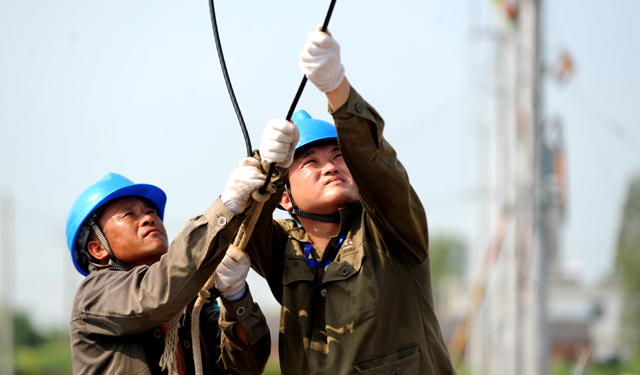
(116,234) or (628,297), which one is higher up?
(116,234)

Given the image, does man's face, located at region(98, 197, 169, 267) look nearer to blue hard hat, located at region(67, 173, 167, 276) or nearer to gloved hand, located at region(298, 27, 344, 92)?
blue hard hat, located at region(67, 173, 167, 276)

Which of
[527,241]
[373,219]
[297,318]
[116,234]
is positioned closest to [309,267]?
[297,318]

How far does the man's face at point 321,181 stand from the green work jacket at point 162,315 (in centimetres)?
51

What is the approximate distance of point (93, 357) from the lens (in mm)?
3285

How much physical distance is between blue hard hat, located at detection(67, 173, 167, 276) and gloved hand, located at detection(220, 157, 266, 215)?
1037 millimetres

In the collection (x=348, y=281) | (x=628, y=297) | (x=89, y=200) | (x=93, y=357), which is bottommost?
(x=628, y=297)

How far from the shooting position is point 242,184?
2.87 meters

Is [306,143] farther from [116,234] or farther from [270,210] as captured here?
[116,234]

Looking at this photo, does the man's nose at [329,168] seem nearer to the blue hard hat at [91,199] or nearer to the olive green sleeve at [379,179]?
the olive green sleeve at [379,179]

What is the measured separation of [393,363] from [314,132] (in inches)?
44.4

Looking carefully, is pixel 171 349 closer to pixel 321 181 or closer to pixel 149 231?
pixel 149 231

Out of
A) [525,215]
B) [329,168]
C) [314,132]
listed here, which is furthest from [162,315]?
[525,215]

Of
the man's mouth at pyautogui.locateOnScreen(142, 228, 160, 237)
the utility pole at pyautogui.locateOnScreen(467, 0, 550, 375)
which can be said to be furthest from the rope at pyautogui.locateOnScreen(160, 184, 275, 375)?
the utility pole at pyautogui.locateOnScreen(467, 0, 550, 375)

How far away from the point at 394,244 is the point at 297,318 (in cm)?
56
